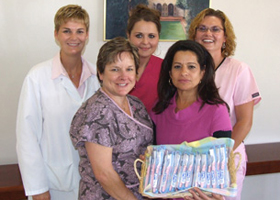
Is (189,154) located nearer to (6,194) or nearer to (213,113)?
(213,113)

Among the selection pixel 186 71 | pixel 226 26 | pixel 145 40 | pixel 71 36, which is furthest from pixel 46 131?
pixel 226 26

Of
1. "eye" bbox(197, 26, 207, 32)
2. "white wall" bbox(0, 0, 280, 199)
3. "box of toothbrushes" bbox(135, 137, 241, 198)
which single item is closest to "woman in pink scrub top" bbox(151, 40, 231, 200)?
"box of toothbrushes" bbox(135, 137, 241, 198)

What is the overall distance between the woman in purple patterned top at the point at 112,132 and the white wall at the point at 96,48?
134 cm

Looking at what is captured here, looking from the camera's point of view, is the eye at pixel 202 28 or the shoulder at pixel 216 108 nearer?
the shoulder at pixel 216 108

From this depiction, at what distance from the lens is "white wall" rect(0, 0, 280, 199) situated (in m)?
2.56

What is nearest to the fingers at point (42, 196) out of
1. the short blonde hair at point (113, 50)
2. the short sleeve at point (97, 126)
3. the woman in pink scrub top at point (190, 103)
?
the short sleeve at point (97, 126)

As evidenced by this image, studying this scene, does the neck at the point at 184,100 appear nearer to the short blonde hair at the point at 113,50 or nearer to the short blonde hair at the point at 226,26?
the short blonde hair at the point at 113,50

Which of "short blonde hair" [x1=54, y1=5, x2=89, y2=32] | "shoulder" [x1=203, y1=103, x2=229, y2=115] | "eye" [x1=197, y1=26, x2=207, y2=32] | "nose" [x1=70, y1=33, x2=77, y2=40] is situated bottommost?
"shoulder" [x1=203, y1=103, x2=229, y2=115]

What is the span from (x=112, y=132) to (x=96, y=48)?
1583 millimetres

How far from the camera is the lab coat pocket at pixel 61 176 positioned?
1.99 metres

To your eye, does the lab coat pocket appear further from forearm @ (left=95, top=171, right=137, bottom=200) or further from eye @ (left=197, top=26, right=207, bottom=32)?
eye @ (left=197, top=26, right=207, bottom=32)

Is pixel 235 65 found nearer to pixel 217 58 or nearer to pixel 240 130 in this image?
pixel 217 58

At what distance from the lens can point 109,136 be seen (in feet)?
4.52

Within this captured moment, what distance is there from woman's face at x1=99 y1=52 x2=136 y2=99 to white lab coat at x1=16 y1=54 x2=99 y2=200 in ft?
1.81
